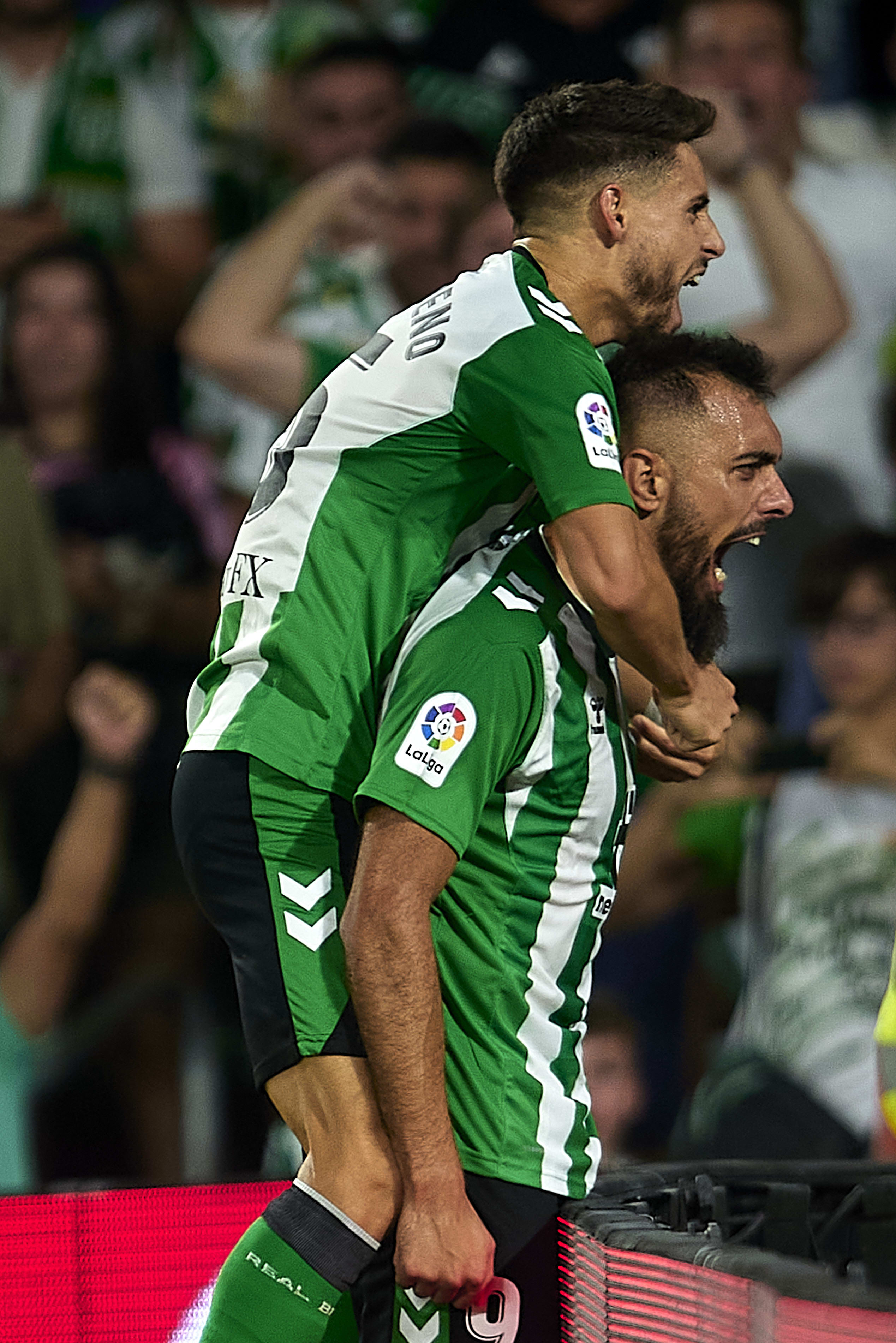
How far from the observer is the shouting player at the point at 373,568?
1.84 metres

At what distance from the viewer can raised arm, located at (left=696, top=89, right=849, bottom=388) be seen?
4.96 m

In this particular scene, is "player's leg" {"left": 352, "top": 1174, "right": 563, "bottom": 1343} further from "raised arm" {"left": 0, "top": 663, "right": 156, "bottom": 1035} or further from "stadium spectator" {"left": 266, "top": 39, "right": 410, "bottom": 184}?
"stadium spectator" {"left": 266, "top": 39, "right": 410, "bottom": 184}

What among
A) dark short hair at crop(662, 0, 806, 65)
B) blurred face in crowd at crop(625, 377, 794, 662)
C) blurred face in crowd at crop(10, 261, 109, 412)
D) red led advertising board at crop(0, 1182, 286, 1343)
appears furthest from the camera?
dark short hair at crop(662, 0, 806, 65)

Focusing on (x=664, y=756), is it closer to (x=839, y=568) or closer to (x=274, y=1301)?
(x=274, y=1301)

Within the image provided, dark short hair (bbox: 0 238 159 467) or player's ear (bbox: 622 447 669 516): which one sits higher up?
player's ear (bbox: 622 447 669 516)

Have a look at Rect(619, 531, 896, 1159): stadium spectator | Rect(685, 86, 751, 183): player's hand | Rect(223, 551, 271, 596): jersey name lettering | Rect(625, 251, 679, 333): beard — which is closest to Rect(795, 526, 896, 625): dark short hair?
Rect(619, 531, 896, 1159): stadium spectator

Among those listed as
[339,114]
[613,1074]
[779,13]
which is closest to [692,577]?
[613,1074]

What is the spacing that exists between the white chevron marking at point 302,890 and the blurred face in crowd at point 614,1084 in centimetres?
253

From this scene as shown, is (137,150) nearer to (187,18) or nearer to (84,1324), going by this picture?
(187,18)

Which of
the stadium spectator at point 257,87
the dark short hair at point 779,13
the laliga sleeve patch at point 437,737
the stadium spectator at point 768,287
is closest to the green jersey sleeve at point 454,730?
the laliga sleeve patch at point 437,737

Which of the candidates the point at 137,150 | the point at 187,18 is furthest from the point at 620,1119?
the point at 187,18

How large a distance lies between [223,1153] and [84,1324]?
2240mm

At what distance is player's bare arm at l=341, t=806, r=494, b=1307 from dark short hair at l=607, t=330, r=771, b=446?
2.27 ft

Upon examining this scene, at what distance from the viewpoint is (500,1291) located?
1.82m
